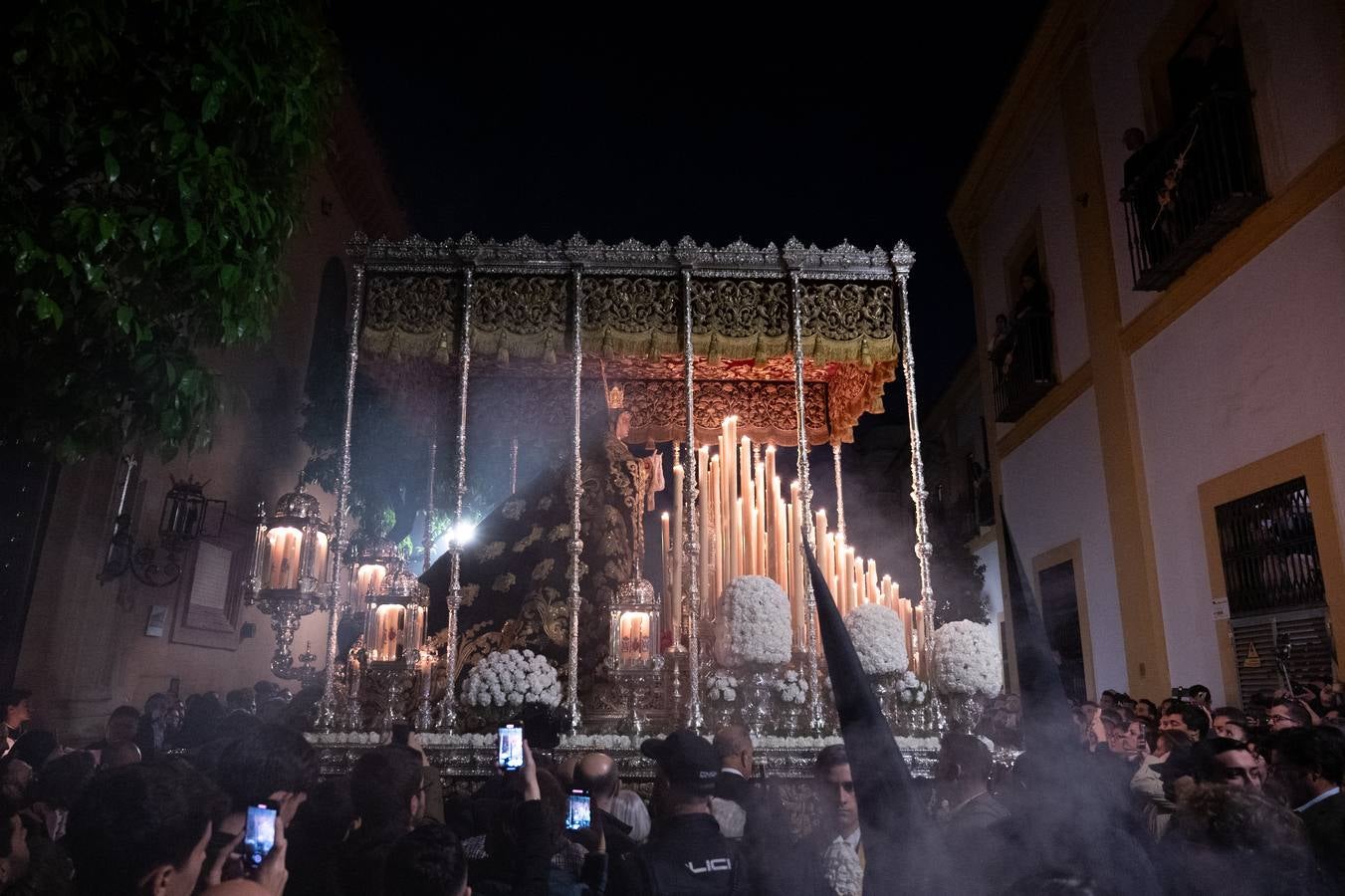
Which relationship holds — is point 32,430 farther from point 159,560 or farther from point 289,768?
point 159,560

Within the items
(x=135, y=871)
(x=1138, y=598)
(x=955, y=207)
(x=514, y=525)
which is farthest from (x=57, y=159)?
(x=955, y=207)

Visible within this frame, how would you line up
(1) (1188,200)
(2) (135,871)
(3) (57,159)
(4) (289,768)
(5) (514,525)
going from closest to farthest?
(2) (135,871), (4) (289,768), (3) (57,159), (1) (1188,200), (5) (514,525)

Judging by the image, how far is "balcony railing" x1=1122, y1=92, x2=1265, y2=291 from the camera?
6.61 meters

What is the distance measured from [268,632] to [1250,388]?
32.5 feet

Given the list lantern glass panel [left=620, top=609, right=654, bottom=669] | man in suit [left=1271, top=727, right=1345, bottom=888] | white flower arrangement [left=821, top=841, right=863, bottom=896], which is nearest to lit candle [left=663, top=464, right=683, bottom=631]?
lantern glass panel [left=620, top=609, right=654, bottom=669]

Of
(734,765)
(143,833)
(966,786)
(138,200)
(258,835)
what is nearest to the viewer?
(143,833)

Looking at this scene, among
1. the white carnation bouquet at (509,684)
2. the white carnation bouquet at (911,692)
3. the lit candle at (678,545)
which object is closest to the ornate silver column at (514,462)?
the lit candle at (678,545)

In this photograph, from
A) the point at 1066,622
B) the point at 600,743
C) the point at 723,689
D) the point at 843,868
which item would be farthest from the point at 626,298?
the point at 1066,622

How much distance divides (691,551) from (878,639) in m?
1.45

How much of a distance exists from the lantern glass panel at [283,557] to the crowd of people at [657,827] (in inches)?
122

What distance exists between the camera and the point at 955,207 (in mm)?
13500

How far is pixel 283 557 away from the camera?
22.2 feet

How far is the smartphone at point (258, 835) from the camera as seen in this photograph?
6.39 feet

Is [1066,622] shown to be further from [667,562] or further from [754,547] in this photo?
[667,562]
